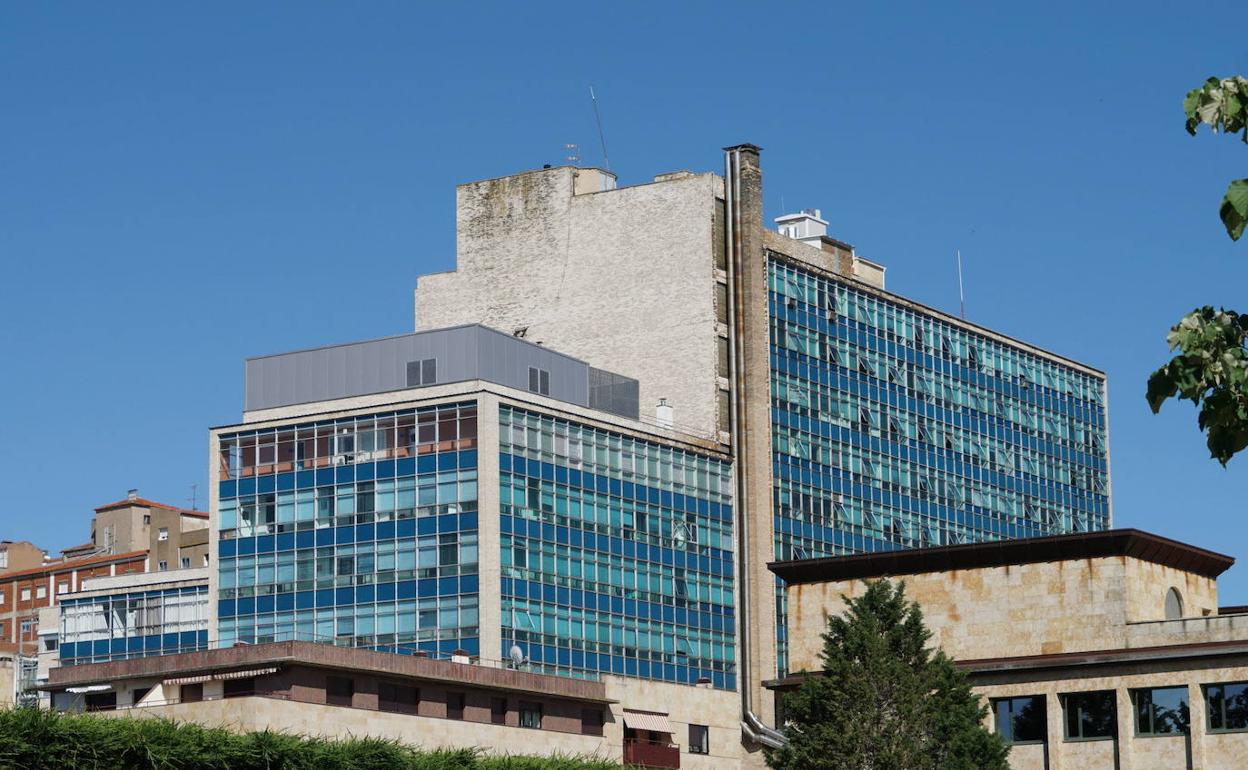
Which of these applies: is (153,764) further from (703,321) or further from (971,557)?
(703,321)

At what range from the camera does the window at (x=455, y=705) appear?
288ft

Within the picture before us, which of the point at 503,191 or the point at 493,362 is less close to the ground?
the point at 503,191

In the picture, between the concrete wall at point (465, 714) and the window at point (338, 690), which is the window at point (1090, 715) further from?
the window at point (338, 690)

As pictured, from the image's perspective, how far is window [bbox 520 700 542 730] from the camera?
92188 mm

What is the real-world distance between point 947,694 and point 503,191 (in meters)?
75.0

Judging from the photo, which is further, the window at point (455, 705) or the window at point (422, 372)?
the window at point (422, 372)

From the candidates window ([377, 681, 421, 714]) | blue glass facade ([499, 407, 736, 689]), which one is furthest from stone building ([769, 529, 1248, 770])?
blue glass facade ([499, 407, 736, 689])

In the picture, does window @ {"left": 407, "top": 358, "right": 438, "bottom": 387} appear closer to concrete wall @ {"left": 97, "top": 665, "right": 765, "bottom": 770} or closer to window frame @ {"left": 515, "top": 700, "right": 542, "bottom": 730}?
concrete wall @ {"left": 97, "top": 665, "right": 765, "bottom": 770}

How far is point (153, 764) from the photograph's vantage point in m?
54.5

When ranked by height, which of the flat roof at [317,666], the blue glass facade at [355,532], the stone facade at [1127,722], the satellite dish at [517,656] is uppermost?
the blue glass facade at [355,532]

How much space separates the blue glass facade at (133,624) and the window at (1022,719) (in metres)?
60.2

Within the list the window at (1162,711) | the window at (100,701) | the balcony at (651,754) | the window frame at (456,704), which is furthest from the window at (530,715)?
the window at (1162,711)

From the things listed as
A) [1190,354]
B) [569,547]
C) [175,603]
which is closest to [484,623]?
[569,547]

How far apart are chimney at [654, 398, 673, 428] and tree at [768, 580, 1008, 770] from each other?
5886cm
